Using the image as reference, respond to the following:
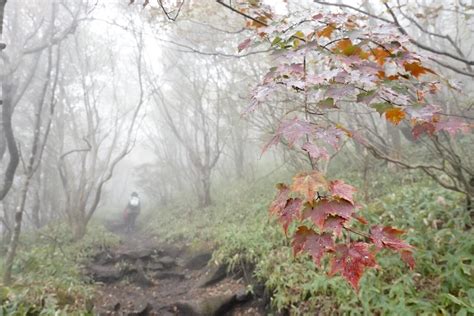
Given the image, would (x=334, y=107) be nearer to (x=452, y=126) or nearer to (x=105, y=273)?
(x=452, y=126)

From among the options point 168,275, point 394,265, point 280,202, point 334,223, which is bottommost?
point 168,275

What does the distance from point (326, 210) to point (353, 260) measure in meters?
0.25

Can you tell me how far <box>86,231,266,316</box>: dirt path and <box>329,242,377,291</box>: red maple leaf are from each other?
400cm

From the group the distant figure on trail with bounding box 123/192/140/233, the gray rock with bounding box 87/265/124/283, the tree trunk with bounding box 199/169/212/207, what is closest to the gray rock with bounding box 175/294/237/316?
the gray rock with bounding box 87/265/124/283

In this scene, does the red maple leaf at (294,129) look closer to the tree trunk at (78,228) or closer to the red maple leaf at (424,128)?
the red maple leaf at (424,128)

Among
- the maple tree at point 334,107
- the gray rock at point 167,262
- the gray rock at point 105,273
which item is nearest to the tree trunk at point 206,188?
the gray rock at point 167,262

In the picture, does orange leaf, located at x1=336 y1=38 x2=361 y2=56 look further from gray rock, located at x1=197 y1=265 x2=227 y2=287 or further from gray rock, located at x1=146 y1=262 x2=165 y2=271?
gray rock, located at x1=146 y1=262 x2=165 y2=271

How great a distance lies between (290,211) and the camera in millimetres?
1431

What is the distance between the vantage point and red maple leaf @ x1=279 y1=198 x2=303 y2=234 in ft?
4.64

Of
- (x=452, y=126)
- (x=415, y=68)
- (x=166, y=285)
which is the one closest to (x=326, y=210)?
(x=452, y=126)

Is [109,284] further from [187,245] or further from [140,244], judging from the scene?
[140,244]

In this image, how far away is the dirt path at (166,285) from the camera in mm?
5219

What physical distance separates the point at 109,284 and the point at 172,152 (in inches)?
512

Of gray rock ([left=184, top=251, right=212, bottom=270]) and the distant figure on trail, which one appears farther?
the distant figure on trail
